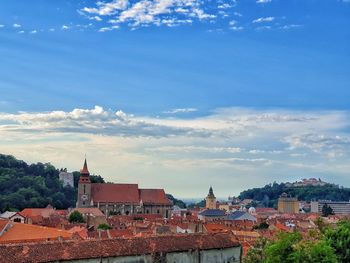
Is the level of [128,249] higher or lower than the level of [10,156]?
lower

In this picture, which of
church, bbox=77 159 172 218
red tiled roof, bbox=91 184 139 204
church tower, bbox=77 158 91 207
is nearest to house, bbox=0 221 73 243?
church, bbox=77 159 172 218

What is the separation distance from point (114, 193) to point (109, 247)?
92455mm

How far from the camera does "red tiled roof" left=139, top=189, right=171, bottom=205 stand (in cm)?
12581

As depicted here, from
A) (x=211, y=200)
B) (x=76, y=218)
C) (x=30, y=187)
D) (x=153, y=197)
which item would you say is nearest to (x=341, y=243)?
(x=76, y=218)

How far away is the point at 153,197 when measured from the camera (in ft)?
416

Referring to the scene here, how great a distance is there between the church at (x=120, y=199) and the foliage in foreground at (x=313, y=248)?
9214 centimetres

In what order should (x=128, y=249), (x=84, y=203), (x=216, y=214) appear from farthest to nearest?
(x=216, y=214) < (x=84, y=203) < (x=128, y=249)

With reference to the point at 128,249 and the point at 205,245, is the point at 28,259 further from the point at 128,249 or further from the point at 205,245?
the point at 205,245

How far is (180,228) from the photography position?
72.2 m

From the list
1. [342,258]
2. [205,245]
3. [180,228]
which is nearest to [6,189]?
[180,228]

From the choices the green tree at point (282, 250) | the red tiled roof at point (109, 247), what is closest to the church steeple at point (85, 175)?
the red tiled roof at point (109, 247)

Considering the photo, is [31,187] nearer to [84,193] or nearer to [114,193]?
Result: [84,193]

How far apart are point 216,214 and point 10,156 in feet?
265

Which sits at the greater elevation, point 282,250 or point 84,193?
point 84,193
